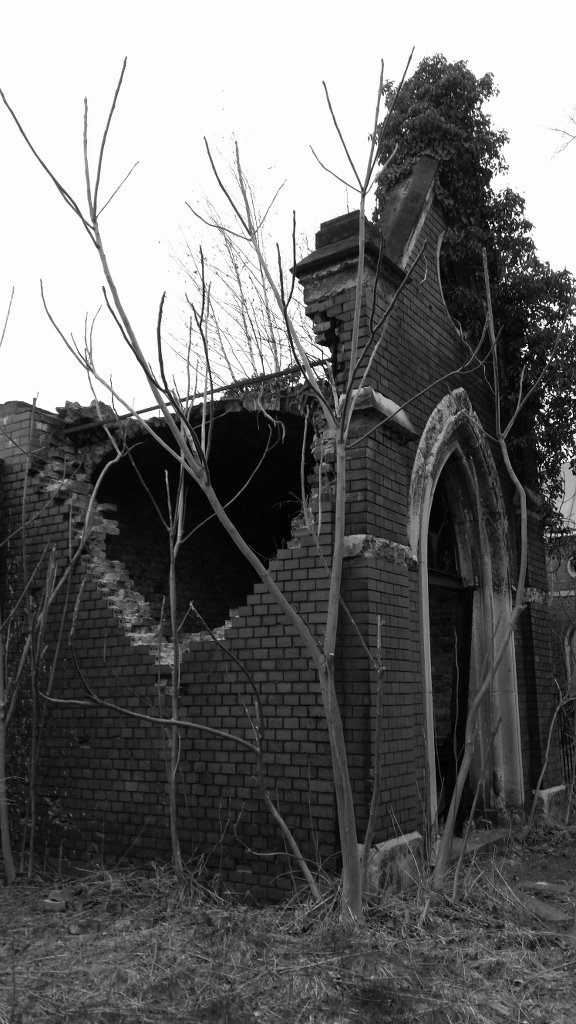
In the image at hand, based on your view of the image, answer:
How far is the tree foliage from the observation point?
8.70 metres

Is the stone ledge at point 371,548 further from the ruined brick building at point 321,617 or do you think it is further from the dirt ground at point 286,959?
the dirt ground at point 286,959

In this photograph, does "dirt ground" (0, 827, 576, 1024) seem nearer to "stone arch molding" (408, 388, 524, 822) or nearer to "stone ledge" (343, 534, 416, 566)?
"stone ledge" (343, 534, 416, 566)

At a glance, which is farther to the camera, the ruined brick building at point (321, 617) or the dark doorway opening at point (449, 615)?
the dark doorway opening at point (449, 615)

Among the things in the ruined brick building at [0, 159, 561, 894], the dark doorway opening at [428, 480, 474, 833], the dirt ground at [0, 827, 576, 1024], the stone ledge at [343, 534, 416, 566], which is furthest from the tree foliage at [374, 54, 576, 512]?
the dirt ground at [0, 827, 576, 1024]

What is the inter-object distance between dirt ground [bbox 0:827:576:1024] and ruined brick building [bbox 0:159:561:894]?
53 centimetres

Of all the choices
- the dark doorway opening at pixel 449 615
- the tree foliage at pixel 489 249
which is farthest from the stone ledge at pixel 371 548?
the tree foliage at pixel 489 249

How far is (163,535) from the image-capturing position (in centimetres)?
925

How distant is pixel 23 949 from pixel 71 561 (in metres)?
2.72

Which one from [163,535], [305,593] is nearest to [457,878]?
[305,593]

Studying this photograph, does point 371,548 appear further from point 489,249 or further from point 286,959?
point 489,249

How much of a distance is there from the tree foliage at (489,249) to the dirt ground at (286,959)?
5.13m

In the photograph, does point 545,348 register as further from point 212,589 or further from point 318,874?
point 318,874

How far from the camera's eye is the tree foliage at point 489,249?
870cm

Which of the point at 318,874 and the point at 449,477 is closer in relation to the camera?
the point at 318,874
